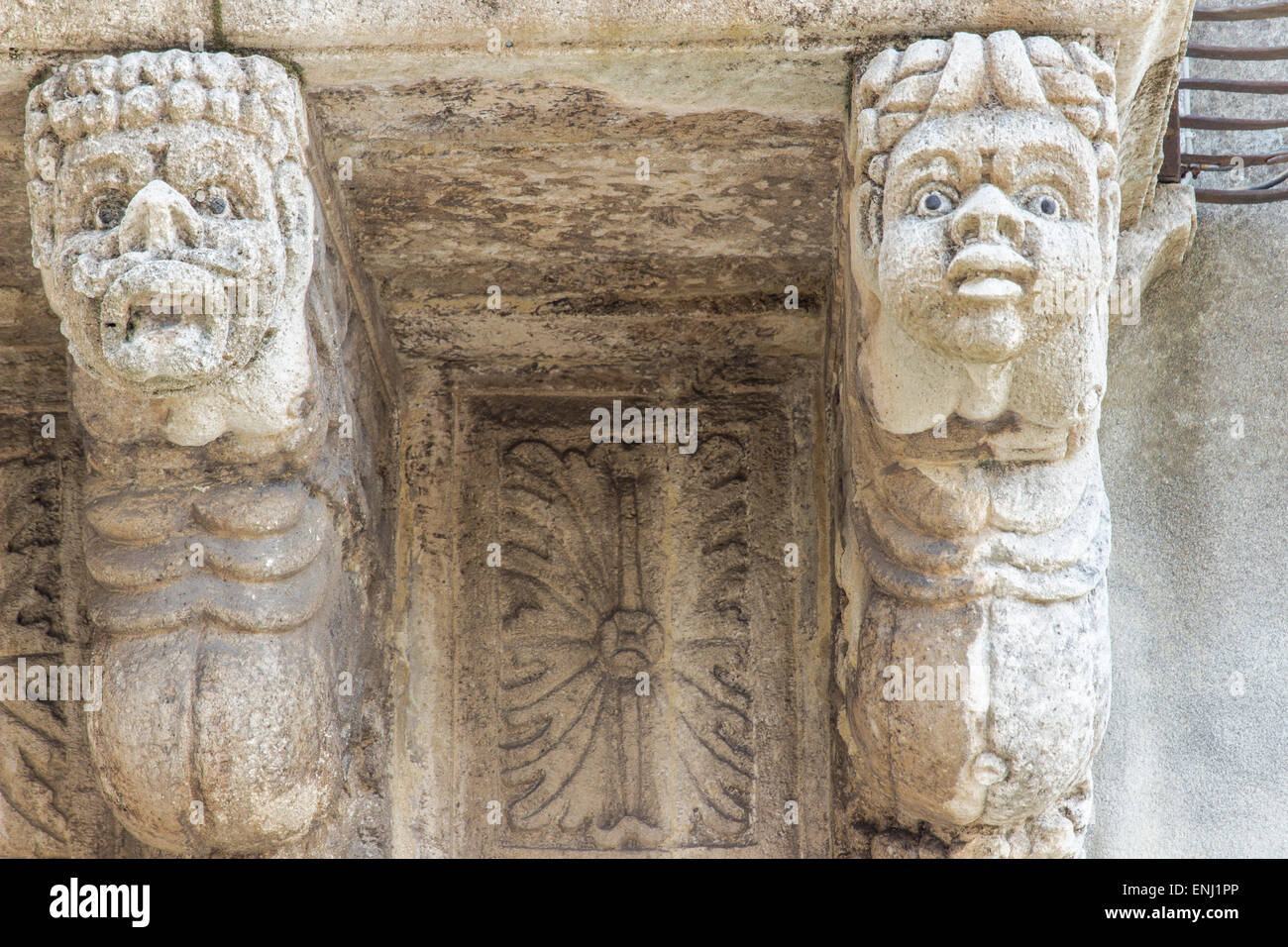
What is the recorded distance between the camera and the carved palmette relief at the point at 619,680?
2.51 metres

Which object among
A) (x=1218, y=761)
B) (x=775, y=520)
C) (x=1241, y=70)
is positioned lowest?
(x=1218, y=761)

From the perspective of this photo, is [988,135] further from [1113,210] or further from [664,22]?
[664,22]

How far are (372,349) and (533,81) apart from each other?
1.86 feet

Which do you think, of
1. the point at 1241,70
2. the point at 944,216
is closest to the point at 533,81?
the point at 944,216

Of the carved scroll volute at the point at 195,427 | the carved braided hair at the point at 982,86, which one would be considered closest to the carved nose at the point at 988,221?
the carved braided hair at the point at 982,86

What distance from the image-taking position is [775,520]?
2.58 metres

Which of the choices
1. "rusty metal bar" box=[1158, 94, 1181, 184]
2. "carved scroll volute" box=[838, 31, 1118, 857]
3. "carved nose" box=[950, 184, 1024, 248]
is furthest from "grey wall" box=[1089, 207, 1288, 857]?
"carved nose" box=[950, 184, 1024, 248]

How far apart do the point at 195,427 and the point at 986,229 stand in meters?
0.99

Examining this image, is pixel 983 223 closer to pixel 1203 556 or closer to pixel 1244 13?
pixel 1203 556

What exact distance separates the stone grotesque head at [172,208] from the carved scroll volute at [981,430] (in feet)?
2.35

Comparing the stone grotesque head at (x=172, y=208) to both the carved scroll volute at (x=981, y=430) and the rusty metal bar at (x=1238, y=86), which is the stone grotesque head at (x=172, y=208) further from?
the rusty metal bar at (x=1238, y=86)

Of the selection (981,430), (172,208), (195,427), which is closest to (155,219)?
(172,208)

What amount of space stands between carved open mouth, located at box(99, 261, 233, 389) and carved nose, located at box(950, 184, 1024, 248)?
2.85 ft

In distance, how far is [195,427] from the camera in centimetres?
204
